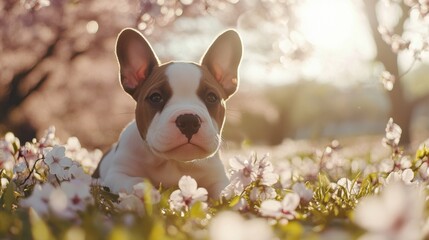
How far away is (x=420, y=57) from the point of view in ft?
18.7

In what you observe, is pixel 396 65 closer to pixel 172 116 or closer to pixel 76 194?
pixel 172 116

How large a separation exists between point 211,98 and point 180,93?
259 millimetres

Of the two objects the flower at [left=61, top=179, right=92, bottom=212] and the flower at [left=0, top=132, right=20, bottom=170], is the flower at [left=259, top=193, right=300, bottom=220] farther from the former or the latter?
the flower at [left=0, top=132, right=20, bottom=170]

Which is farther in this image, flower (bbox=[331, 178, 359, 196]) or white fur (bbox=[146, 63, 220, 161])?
white fur (bbox=[146, 63, 220, 161])

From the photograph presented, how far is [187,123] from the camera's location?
13.4ft

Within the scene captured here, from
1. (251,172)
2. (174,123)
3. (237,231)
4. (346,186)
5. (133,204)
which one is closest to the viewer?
(237,231)

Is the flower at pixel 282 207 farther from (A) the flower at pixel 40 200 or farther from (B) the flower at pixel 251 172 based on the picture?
(A) the flower at pixel 40 200

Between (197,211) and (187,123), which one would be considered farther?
(187,123)

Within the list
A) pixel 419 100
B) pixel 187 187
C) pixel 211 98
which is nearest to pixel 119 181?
pixel 211 98

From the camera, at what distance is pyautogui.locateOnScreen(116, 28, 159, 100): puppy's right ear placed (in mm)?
4953

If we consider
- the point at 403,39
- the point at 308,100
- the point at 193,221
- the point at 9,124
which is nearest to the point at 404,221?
the point at 193,221

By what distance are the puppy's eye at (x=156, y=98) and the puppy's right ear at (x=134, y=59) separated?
0.47 metres

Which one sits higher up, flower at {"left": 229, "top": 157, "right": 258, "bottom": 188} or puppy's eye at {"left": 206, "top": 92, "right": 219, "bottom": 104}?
puppy's eye at {"left": 206, "top": 92, "right": 219, "bottom": 104}

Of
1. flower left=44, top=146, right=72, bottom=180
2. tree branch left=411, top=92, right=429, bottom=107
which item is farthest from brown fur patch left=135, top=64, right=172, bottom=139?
tree branch left=411, top=92, right=429, bottom=107
